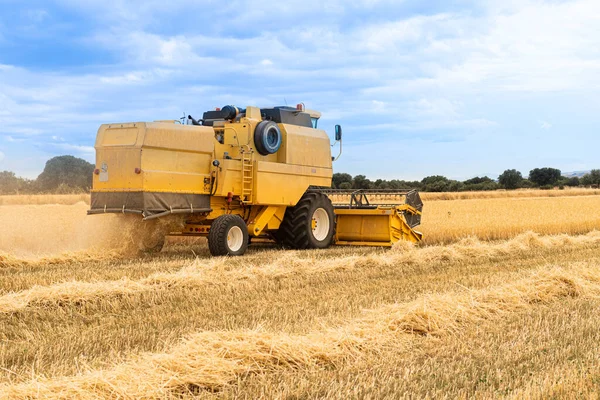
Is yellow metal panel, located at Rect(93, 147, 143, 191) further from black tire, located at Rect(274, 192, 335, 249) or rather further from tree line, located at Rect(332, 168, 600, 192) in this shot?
tree line, located at Rect(332, 168, 600, 192)

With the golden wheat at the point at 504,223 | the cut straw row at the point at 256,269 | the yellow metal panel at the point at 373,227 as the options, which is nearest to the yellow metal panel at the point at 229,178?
the cut straw row at the point at 256,269

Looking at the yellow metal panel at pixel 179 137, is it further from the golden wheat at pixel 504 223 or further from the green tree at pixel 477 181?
the green tree at pixel 477 181

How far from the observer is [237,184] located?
11445 millimetres

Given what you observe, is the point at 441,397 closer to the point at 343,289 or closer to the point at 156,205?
the point at 343,289

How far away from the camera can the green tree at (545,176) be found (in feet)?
223

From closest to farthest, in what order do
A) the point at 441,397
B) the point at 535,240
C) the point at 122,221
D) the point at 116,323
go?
the point at 441,397 < the point at 116,323 < the point at 122,221 < the point at 535,240

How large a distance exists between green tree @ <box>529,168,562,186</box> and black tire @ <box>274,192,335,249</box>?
59.8 m

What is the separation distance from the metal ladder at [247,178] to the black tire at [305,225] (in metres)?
1.35

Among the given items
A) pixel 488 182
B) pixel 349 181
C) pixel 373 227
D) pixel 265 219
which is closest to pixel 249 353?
pixel 265 219

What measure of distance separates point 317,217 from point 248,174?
2156 mm

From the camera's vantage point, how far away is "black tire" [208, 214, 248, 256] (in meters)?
10.7

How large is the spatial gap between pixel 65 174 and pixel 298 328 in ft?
107

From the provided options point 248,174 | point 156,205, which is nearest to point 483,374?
point 156,205

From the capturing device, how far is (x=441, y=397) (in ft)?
12.1
